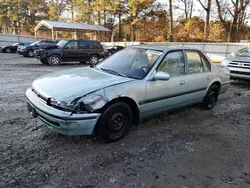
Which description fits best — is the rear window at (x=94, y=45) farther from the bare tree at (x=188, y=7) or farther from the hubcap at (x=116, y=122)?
the bare tree at (x=188, y=7)

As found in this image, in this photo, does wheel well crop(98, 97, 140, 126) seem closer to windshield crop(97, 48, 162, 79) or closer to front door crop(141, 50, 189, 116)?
front door crop(141, 50, 189, 116)

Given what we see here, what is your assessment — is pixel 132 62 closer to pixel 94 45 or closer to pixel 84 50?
pixel 84 50

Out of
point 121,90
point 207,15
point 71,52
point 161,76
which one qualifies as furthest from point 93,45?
point 207,15

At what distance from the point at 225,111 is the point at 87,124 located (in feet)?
12.4

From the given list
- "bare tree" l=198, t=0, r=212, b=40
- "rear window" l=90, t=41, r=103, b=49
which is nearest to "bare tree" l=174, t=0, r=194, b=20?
"bare tree" l=198, t=0, r=212, b=40

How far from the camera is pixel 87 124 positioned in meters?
2.93

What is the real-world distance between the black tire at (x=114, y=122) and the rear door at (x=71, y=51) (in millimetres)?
11004

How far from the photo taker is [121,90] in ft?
10.5

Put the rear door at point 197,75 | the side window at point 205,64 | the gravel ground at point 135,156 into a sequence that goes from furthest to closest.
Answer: the side window at point 205,64 < the rear door at point 197,75 < the gravel ground at point 135,156

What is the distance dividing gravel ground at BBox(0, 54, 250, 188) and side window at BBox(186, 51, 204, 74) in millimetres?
1065

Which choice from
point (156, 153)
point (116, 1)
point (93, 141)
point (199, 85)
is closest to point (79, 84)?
point (93, 141)

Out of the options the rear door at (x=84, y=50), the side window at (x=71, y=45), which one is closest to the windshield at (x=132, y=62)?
the side window at (x=71, y=45)

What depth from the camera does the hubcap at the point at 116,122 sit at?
324 centimetres

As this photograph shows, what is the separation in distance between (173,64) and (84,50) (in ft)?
35.8
